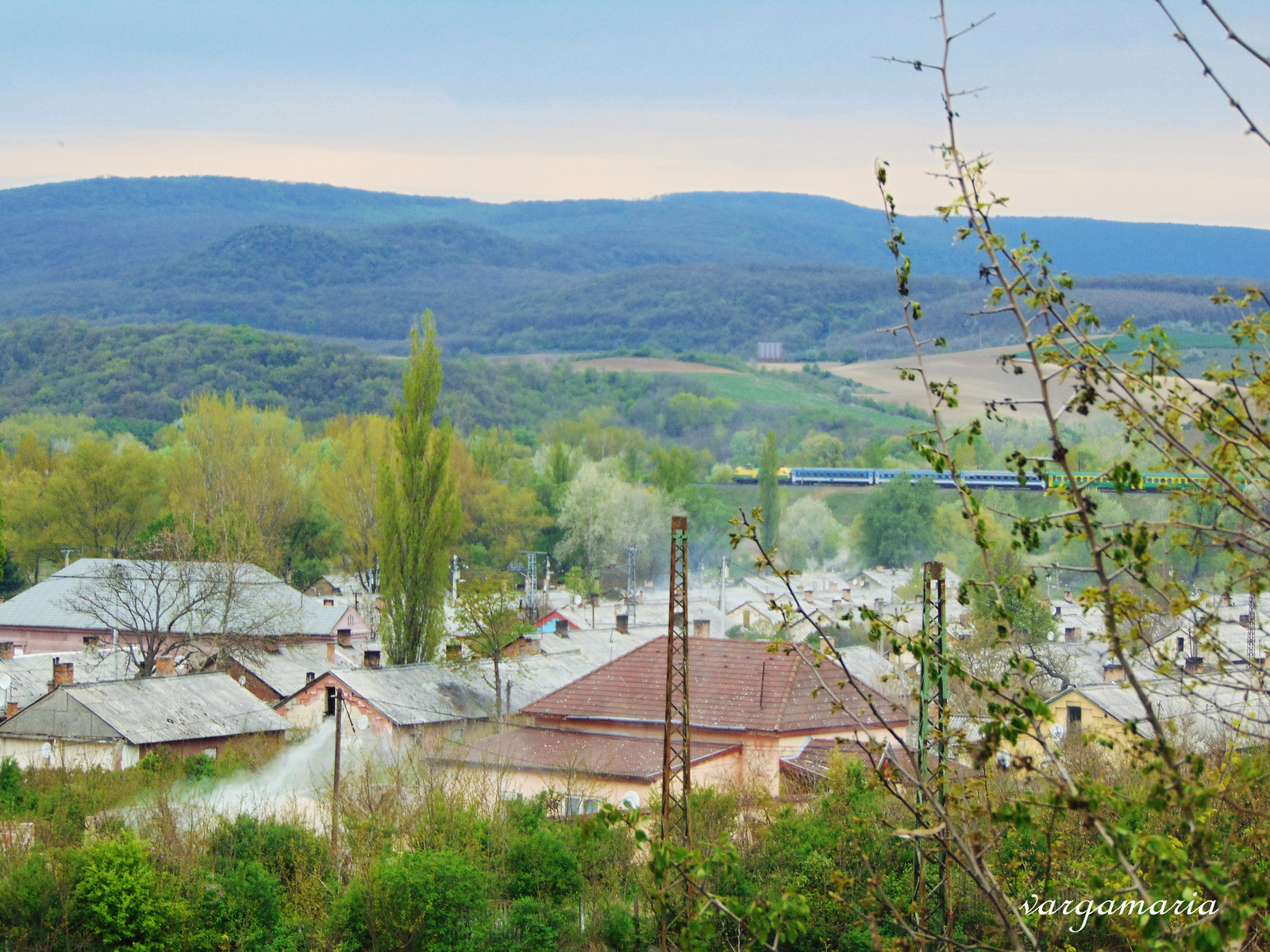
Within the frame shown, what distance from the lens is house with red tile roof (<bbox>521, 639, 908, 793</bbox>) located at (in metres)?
25.7

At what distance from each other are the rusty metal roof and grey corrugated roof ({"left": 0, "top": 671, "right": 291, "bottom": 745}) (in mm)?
6071

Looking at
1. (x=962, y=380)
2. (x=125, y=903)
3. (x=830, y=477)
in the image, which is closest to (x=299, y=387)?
(x=830, y=477)

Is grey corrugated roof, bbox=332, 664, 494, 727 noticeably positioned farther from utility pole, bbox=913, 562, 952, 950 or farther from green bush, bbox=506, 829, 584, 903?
utility pole, bbox=913, 562, 952, 950

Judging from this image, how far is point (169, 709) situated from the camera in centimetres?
2908

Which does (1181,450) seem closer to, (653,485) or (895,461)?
(653,485)

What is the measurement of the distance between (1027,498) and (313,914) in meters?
84.1

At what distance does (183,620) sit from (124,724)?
15.0 meters

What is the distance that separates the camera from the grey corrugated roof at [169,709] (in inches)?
1086

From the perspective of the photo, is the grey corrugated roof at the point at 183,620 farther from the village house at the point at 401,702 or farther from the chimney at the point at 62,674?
the village house at the point at 401,702

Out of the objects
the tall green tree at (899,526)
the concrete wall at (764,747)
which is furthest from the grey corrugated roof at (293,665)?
the tall green tree at (899,526)

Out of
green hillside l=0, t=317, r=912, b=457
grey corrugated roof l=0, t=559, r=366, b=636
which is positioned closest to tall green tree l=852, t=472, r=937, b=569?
grey corrugated roof l=0, t=559, r=366, b=636

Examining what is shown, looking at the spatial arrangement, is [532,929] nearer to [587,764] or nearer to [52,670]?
[587,764]

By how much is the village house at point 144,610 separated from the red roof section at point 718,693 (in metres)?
14.0

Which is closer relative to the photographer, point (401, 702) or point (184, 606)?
point (401, 702)
